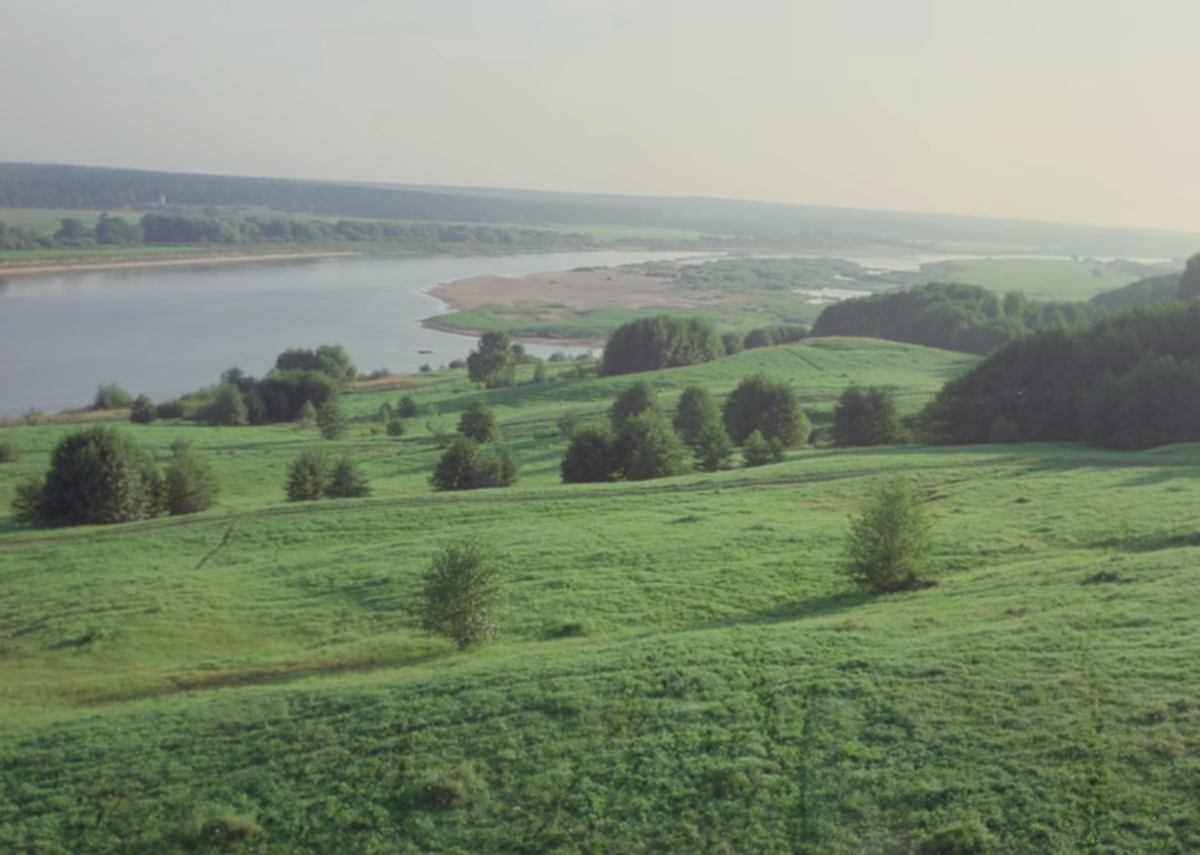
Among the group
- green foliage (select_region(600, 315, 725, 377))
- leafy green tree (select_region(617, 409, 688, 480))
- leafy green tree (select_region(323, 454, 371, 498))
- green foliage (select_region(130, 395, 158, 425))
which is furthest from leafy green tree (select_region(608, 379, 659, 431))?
green foliage (select_region(130, 395, 158, 425))

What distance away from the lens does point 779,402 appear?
67.4m

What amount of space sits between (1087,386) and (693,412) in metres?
23.8

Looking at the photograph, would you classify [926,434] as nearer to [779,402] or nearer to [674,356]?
[779,402]

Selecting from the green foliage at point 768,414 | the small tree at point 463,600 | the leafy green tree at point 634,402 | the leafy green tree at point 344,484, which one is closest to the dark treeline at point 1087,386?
the green foliage at point 768,414

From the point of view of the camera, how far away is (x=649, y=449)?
5369 centimetres

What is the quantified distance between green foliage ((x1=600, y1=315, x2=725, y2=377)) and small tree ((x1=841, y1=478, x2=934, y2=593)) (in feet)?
259

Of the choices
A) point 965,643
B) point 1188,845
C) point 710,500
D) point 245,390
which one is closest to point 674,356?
point 245,390

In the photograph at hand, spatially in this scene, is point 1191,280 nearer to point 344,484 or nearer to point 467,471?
point 467,471

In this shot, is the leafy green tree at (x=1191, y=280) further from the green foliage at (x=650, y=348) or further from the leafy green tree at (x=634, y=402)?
the leafy green tree at (x=634, y=402)

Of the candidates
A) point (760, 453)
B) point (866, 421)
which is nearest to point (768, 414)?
point (866, 421)

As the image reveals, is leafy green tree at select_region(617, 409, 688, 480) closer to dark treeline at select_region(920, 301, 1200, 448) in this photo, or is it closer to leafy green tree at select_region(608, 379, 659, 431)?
leafy green tree at select_region(608, 379, 659, 431)

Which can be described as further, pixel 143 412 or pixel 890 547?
pixel 143 412

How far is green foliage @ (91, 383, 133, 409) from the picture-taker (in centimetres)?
9044

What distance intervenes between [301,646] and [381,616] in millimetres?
2731
